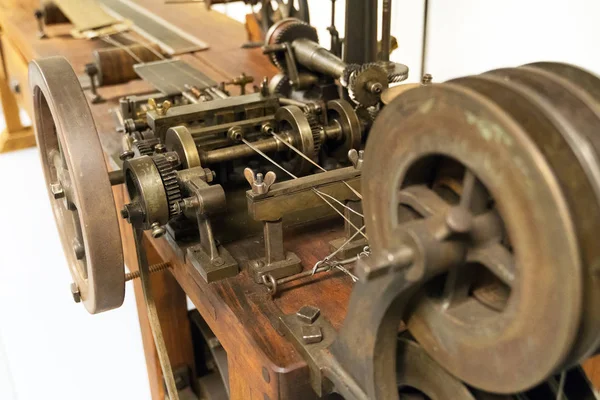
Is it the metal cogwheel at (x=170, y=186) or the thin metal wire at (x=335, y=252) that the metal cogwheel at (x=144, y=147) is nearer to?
the metal cogwheel at (x=170, y=186)

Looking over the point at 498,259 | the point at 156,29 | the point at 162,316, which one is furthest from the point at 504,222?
the point at 156,29

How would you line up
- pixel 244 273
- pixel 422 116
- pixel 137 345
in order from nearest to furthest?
pixel 422 116
pixel 244 273
pixel 137 345

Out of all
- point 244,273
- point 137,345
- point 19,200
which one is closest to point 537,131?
point 244,273

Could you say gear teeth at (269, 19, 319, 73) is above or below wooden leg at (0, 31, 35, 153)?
above

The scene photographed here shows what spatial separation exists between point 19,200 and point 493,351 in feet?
10.1

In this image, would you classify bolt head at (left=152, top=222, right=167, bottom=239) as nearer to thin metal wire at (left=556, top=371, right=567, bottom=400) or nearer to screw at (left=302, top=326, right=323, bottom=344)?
screw at (left=302, top=326, right=323, bottom=344)

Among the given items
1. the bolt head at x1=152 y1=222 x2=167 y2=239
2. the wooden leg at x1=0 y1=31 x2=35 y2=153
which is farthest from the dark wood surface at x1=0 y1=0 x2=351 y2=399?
the wooden leg at x1=0 y1=31 x2=35 y2=153

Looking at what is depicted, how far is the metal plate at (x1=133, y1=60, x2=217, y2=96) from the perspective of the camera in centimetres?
185

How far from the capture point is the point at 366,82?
1314 mm

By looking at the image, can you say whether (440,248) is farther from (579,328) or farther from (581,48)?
(581,48)

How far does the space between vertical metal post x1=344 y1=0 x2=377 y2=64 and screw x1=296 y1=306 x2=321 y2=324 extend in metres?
0.74

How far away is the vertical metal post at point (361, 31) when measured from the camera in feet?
4.97

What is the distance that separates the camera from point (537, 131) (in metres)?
0.58

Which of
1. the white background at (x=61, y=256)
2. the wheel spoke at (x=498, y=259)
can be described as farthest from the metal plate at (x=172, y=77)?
the wheel spoke at (x=498, y=259)
